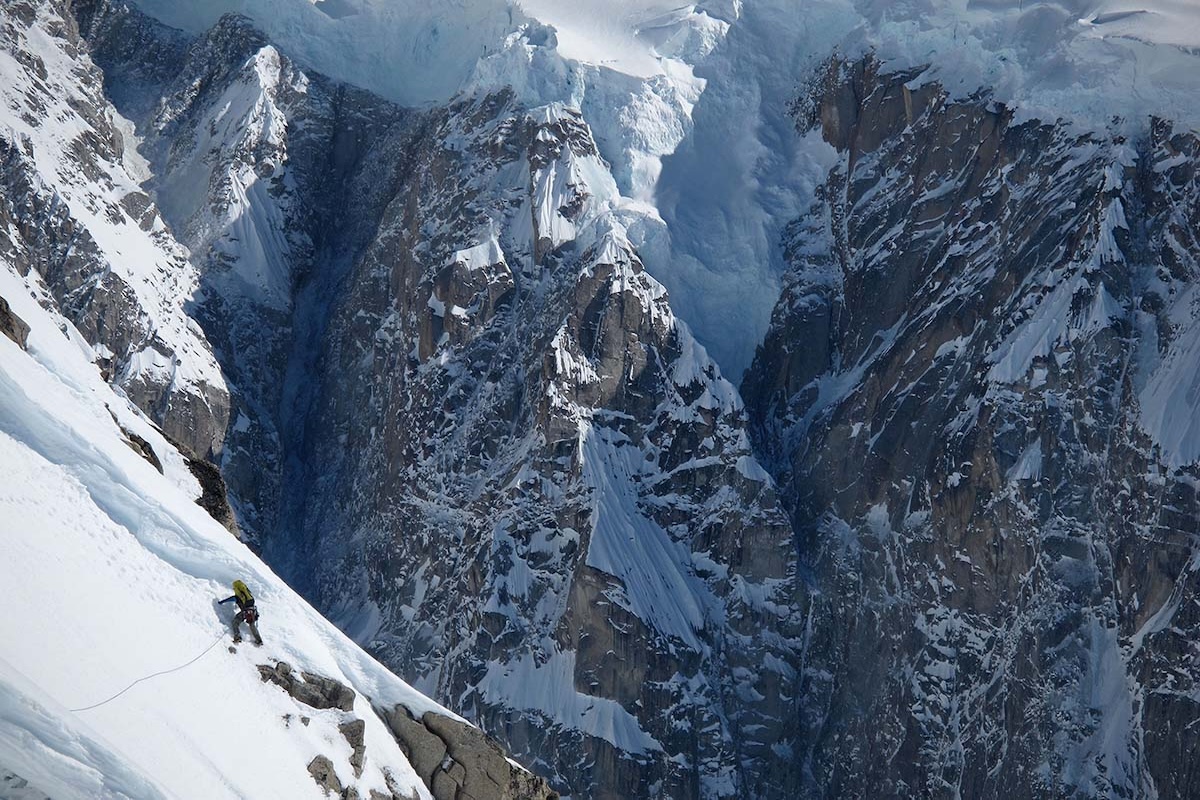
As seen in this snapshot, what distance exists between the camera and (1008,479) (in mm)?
110562

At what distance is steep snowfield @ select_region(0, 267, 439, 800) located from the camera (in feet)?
122

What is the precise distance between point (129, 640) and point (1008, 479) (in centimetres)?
7932

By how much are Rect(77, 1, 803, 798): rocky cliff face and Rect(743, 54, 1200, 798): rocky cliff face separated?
7248 mm

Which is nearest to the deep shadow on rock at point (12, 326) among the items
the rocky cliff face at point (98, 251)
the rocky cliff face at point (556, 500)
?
the rocky cliff face at point (556, 500)

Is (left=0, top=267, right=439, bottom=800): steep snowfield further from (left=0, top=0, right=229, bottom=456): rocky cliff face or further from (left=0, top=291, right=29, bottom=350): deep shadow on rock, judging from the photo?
→ (left=0, top=0, right=229, bottom=456): rocky cliff face

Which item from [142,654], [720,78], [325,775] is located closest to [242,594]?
[142,654]

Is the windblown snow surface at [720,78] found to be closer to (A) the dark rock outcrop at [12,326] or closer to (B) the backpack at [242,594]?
(A) the dark rock outcrop at [12,326]

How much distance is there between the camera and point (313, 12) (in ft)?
Answer: 553

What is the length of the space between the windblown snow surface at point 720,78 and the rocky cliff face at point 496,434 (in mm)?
4177

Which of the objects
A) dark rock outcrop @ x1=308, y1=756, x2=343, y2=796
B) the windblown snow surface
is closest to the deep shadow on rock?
dark rock outcrop @ x1=308, y1=756, x2=343, y2=796

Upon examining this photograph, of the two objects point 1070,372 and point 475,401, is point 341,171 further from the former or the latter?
point 1070,372

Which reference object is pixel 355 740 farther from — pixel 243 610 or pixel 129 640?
pixel 129 640

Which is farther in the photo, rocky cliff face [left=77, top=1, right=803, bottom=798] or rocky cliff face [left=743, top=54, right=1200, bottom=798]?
rocky cliff face [left=77, top=1, right=803, bottom=798]

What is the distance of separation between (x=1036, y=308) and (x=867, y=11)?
41.3 metres
